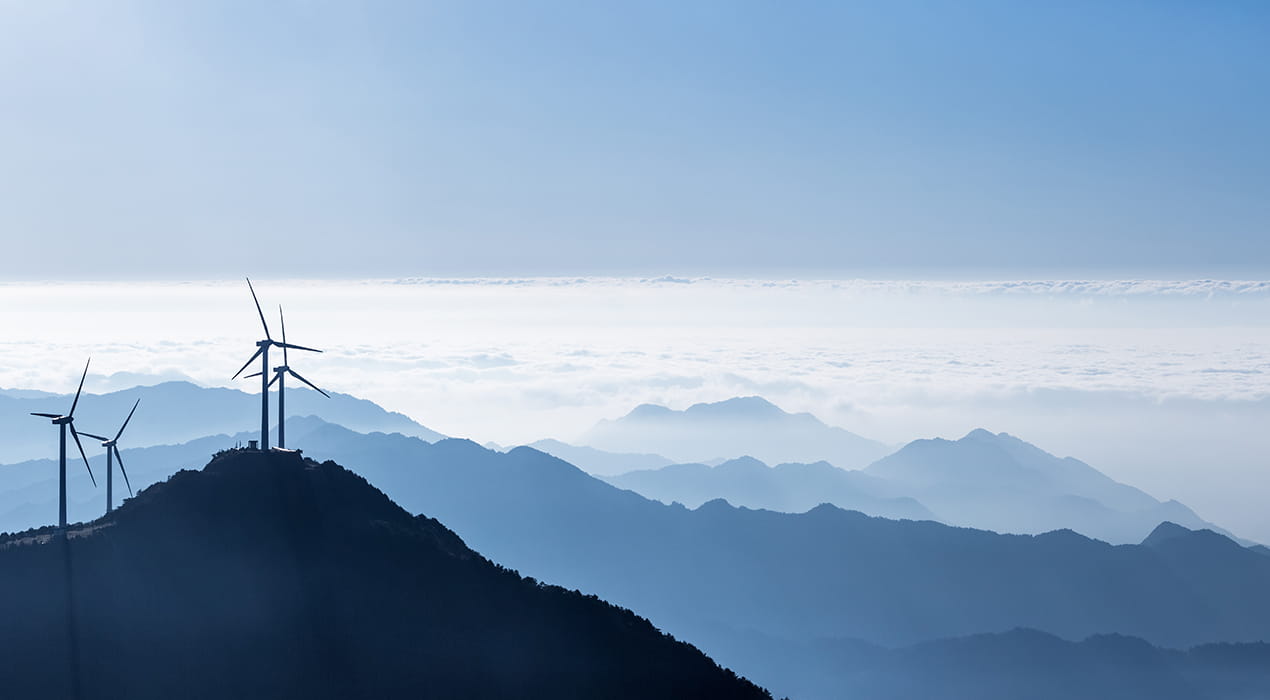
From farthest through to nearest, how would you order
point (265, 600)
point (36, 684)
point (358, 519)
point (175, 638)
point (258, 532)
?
point (358, 519) → point (258, 532) → point (265, 600) → point (175, 638) → point (36, 684)

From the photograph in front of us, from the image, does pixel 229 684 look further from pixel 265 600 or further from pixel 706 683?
pixel 706 683

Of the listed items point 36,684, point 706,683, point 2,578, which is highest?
point 2,578

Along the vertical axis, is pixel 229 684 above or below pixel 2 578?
below

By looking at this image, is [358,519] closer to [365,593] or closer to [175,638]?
[365,593]

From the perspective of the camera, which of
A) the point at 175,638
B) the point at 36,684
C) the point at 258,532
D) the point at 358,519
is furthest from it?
the point at 358,519

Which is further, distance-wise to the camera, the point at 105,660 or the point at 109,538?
the point at 109,538

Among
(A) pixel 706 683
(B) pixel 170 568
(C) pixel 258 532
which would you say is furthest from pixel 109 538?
(A) pixel 706 683

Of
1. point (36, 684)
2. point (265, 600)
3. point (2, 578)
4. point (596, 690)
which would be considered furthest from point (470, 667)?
point (2, 578)
